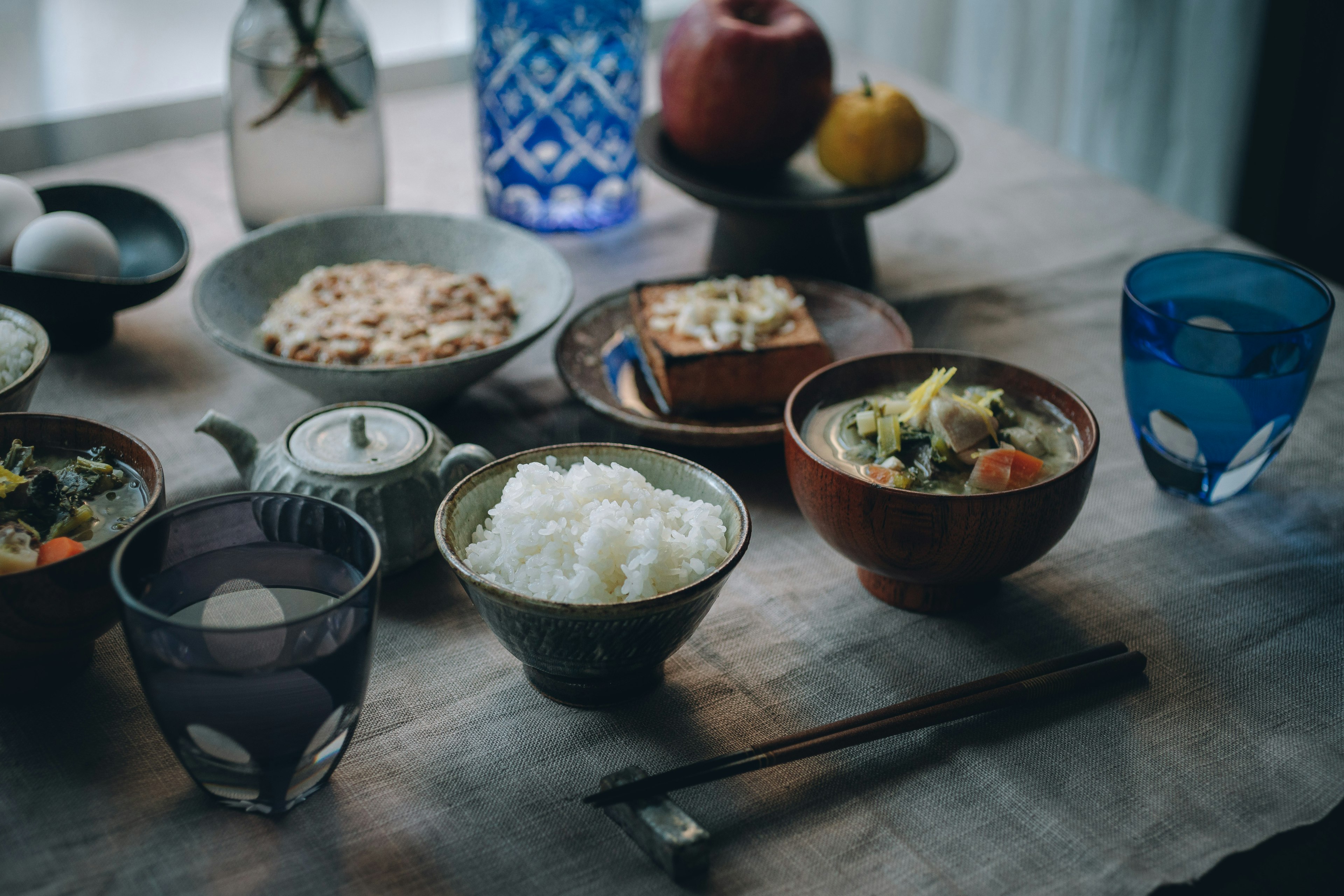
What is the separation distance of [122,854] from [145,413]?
0.69 meters

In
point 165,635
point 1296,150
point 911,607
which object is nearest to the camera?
point 165,635

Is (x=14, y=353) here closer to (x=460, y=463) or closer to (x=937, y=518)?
(x=460, y=463)

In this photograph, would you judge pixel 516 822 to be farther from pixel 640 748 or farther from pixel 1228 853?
pixel 1228 853

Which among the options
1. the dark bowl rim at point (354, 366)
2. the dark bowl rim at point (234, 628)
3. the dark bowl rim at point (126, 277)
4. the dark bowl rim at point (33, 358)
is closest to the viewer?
the dark bowl rim at point (234, 628)

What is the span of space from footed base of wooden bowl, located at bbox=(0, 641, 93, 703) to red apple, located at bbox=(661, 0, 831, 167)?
1.04 meters

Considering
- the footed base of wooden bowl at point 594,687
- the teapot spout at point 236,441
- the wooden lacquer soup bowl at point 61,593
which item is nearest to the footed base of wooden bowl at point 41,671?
the wooden lacquer soup bowl at point 61,593

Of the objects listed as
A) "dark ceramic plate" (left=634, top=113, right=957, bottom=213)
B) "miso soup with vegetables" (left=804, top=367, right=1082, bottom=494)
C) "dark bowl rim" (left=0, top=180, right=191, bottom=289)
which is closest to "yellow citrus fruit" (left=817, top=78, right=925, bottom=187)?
"dark ceramic plate" (left=634, top=113, right=957, bottom=213)

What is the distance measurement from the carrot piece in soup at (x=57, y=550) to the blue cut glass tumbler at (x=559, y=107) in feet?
3.44

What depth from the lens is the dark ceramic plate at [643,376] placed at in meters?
1.24

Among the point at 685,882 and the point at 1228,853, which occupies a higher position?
the point at 685,882

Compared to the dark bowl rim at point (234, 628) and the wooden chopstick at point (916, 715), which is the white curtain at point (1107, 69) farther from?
the dark bowl rim at point (234, 628)

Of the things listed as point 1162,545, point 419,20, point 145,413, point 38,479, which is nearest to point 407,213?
point 145,413

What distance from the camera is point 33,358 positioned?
44.3 inches

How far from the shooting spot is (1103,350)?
1566 millimetres
